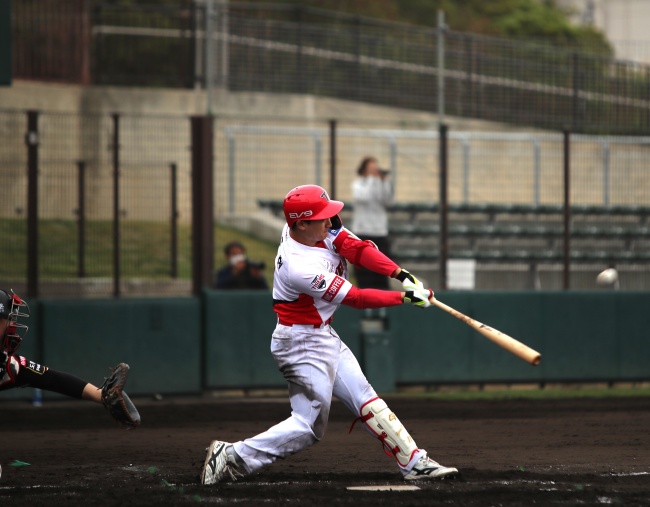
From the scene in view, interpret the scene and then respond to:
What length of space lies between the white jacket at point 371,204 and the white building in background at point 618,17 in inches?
838

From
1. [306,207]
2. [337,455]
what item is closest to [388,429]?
[306,207]

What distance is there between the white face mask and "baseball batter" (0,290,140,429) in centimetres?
616

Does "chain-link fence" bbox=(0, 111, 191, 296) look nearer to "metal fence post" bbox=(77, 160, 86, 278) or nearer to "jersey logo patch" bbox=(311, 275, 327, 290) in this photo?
"metal fence post" bbox=(77, 160, 86, 278)

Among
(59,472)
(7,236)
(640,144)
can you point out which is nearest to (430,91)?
(640,144)

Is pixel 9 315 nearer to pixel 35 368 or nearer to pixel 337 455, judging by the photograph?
pixel 35 368

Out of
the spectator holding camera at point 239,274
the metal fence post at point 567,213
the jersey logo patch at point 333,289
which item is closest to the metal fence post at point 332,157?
the spectator holding camera at point 239,274

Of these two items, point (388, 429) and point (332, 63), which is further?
point (332, 63)

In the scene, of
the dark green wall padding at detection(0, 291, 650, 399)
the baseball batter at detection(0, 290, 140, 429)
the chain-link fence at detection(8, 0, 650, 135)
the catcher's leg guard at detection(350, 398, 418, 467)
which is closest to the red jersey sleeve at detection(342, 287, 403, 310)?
the catcher's leg guard at detection(350, 398, 418, 467)

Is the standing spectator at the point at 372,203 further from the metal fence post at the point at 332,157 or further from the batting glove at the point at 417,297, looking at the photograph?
the batting glove at the point at 417,297

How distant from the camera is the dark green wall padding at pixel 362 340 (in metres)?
13.2

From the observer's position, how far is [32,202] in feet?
43.2

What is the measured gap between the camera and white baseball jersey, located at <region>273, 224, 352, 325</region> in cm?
708

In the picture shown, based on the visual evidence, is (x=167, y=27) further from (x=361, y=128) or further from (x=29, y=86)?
(x=361, y=128)

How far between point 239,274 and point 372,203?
1.99 metres
